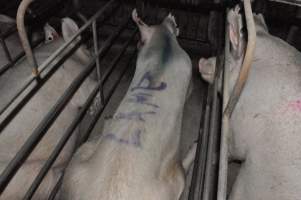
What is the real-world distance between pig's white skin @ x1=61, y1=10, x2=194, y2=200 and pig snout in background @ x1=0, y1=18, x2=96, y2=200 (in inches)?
8.7

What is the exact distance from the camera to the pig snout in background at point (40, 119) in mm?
1645

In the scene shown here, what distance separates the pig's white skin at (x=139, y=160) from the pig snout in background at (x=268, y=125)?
29 centimetres

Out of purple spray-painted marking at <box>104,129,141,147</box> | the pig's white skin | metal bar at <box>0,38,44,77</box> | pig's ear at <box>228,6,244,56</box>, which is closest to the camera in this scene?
the pig's white skin

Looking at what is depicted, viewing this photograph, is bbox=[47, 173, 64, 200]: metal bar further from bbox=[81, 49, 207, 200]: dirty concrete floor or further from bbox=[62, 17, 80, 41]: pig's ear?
bbox=[62, 17, 80, 41]: pig's ear

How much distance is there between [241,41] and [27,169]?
1.14 m

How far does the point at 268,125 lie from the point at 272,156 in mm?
152

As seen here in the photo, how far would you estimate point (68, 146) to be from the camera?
6.24 ft

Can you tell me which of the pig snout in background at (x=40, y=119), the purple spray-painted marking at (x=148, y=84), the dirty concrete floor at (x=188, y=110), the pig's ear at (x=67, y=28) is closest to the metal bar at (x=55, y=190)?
the pig snout in background at (x=40, y=119)

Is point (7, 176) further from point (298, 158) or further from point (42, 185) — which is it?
point (298, 158)

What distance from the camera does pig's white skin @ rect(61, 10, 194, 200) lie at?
4.28ft

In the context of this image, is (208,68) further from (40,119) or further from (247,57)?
(247,57)

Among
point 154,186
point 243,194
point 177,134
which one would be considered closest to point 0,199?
point 154,186

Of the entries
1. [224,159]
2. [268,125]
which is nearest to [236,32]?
[268,125]

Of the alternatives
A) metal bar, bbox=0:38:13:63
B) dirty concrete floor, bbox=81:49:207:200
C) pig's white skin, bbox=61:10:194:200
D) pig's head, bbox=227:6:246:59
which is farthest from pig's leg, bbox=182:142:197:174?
metal bar, bbox=0:38:13:63
